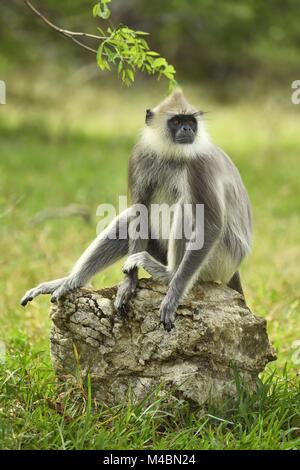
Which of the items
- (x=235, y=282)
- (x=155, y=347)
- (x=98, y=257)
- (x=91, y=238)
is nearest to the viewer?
(x=155, y=347)

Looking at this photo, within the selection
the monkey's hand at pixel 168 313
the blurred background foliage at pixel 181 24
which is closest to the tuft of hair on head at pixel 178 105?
the monkey's hand at pixel 168 313

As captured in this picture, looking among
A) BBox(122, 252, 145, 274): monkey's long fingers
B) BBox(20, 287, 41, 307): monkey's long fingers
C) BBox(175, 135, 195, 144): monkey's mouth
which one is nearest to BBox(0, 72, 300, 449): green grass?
BBox(20, 287, 41, 307): monkey's long fingers

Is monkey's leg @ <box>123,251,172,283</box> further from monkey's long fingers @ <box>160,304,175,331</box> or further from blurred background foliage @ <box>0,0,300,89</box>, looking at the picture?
blurred background foliage @ <box>0,0,300,89</box>

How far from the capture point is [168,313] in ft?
13.0

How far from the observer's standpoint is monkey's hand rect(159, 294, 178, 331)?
3.96 metres

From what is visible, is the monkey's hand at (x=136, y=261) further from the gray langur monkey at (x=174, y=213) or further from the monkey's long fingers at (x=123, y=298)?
the monkey's long fingers at (x=123, y=298)

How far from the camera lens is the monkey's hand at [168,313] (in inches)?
156

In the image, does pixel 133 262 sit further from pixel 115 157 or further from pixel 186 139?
pixel 115 157

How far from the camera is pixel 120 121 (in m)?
15.1

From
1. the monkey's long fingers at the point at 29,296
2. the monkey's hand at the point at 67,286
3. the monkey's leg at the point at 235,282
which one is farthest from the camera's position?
the monkey's leg at the point at 235,282

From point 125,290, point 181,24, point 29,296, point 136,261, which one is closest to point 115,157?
point 181,24

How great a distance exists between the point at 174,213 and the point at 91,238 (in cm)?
364
